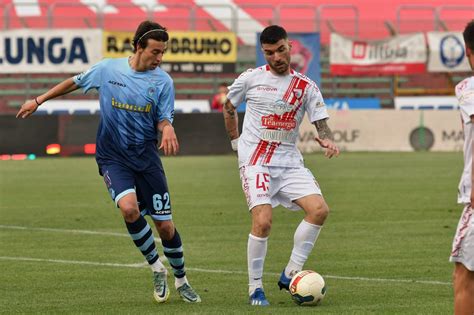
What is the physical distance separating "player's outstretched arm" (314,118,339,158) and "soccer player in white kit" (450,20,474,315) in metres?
2.62

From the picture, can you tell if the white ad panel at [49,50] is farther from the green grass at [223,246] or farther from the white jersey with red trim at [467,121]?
the white jersey with red trim at [467,121]

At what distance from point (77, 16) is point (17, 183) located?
46.8ft

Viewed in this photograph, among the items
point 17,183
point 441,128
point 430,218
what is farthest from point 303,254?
point 441,128

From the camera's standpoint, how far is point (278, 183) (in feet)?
33.0

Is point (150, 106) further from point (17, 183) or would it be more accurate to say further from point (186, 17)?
point (186, 17)

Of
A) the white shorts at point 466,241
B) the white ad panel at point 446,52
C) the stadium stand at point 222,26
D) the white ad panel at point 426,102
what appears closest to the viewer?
the white shorts at point 466,241

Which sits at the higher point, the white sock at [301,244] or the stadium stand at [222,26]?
the stadium stand at [222,26]

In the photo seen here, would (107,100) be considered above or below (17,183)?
above

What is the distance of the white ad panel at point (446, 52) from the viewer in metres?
37.7

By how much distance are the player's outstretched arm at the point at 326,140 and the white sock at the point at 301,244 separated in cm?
64

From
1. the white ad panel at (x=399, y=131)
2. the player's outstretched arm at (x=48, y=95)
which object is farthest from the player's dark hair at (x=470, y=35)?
the white ad panel at (x=399, y=131)

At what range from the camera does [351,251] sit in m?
12.9

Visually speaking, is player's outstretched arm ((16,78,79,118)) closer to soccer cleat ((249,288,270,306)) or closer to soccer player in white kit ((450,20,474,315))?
soccer cleat ((249,288,270,306))

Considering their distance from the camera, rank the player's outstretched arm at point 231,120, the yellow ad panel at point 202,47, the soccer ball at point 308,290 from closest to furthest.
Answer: the soccer ball at point 308,290 → the player's outstretched arm at point 231,120 → the yellow ad panel at point 202,47
